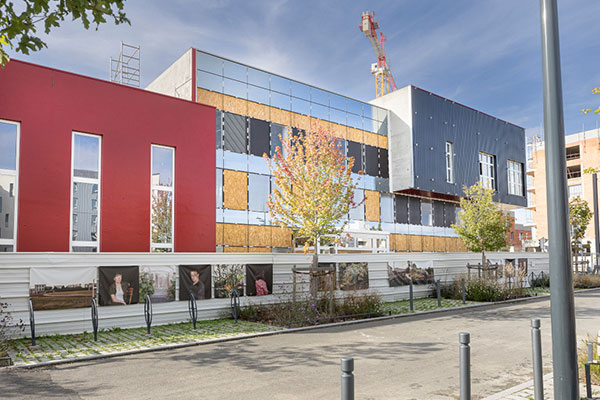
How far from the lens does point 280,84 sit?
96.9ft

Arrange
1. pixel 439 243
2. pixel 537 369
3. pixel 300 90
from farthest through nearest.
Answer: pixel 439 243
pixel 300 90
pixel 537 369

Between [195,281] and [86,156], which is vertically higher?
Answer: [86,156]

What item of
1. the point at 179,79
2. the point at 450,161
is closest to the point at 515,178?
the point at 450,161

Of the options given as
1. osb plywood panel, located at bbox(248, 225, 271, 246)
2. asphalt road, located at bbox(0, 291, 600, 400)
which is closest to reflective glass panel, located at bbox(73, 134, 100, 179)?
asphalt road, located at bbox(0, 291, 600, 400)

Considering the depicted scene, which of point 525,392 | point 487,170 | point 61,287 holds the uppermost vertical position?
point 487,170

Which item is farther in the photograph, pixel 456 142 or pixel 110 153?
pixel 456 142

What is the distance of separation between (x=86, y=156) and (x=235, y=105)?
11.8 metres

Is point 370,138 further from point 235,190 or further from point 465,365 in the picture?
point 465,365

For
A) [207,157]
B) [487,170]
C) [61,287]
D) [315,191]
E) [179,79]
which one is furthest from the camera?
[487,170]

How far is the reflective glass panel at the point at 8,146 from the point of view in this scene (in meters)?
14.8

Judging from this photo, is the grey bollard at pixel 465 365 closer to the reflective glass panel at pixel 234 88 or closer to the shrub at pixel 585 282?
the reflective glass panel at pixel 234 88

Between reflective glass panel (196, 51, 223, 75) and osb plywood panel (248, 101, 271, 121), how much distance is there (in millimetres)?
2506

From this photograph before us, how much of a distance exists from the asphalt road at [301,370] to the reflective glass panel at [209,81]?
15828mm

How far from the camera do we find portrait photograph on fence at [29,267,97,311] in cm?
1296
